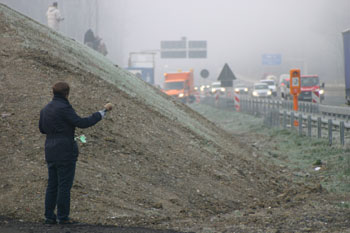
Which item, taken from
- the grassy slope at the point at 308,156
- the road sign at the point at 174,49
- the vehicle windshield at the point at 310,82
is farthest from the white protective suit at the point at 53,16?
the road sign at the point at 174,49

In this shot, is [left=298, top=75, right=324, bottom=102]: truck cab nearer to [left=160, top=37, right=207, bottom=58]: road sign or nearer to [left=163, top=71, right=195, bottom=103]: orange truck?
[left=163, top=71, right=195, bottom=103]: orange truck

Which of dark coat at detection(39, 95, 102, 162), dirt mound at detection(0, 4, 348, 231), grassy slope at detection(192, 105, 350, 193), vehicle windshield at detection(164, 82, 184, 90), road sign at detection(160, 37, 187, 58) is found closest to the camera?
dark coat at detection(39, 95, 102, 162)

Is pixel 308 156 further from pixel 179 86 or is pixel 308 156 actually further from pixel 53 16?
pixel 179 86

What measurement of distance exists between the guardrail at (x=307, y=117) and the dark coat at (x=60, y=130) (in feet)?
31.5

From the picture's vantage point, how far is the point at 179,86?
4816 cm

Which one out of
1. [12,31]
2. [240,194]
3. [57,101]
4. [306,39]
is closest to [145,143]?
[240,194]

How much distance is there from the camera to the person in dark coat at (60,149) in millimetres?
6766

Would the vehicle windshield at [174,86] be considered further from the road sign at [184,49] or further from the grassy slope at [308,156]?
the grassy slope at [308,156]

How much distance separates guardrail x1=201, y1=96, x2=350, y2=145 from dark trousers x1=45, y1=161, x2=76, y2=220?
9626 mm

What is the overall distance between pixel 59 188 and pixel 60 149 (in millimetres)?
465

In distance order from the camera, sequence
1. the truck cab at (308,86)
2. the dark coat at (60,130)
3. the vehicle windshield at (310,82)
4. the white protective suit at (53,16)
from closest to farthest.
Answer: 1. the dark coat at (60,130)
2. the white protective suit at (53,16)
3. the truck cab at (308,86)
4. the vehicle windshield at (310,82)

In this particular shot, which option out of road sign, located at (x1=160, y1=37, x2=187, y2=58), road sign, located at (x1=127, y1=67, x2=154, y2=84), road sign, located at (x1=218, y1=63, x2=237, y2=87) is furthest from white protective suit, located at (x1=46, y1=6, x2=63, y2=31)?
road sign, located at (x1=160, y1=37, x2=187, y2=58)

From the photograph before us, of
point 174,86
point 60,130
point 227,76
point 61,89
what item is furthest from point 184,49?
point 60,130

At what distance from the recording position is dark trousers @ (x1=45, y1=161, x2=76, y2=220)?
22.3ft
